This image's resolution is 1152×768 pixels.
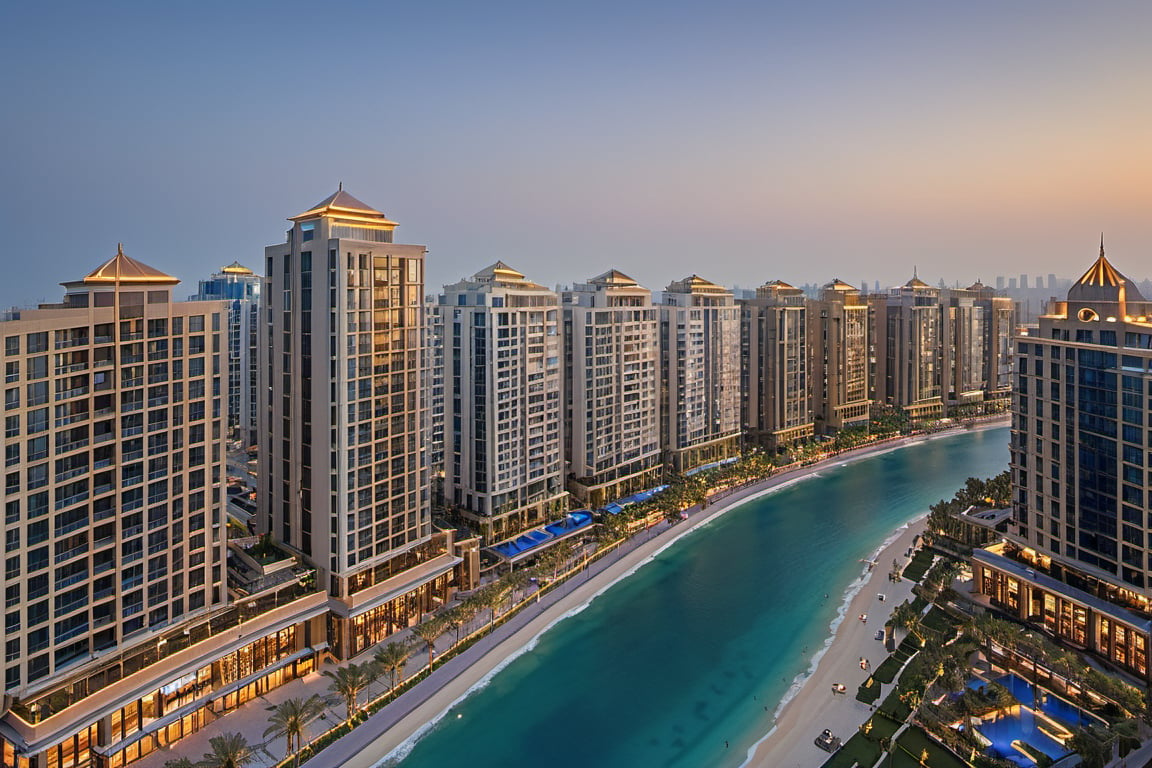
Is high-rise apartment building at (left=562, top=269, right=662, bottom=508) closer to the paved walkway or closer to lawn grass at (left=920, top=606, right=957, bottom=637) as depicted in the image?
the paved walkway

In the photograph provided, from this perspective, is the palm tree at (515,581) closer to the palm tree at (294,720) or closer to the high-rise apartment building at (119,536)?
the high-rise apartment building at (119,536)

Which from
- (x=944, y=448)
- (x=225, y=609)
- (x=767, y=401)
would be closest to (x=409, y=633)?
(x=225, y=609)

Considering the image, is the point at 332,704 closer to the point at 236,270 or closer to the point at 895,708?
the point at 895,708

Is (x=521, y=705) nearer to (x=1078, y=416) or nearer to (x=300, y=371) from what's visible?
(x=300, y=371)

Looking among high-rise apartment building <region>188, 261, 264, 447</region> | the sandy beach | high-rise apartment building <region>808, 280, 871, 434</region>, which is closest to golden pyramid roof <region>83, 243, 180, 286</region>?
the sandy beach

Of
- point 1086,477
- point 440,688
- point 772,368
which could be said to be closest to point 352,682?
point 440,688
